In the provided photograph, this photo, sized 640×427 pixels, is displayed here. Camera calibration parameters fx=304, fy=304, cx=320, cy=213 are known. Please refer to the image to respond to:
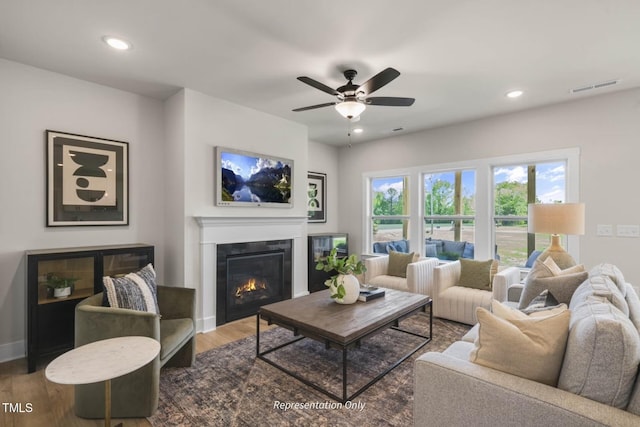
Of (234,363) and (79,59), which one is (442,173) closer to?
(234,363)

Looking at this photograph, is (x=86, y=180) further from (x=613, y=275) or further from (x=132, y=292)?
(x=613, y=275)

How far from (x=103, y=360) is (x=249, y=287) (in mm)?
2358

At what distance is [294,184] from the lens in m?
4.50

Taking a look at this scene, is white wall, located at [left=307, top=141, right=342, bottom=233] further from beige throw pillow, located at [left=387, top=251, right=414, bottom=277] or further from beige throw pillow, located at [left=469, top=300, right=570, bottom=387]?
beige throw pillow, located at [left=469, top=300, right=570, bottom=387]

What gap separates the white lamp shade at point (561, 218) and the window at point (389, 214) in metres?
2.24

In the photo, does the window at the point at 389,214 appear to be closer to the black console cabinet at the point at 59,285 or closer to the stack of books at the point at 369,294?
the stack of books at the point at 369,294

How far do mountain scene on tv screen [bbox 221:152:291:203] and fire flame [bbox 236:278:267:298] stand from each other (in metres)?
1.05

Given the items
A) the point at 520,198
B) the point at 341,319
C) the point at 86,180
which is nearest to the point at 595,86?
the point at 520,198

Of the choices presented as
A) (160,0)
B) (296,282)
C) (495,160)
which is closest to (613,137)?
(495,160)

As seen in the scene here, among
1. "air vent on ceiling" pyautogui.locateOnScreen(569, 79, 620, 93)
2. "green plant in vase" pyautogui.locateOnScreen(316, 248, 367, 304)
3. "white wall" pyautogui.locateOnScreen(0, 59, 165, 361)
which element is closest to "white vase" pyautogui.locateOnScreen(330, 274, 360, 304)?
"green plant in vase" pyautogui.locateOnScreen(316, 248, 367, 304)

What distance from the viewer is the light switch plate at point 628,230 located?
10.5 feet

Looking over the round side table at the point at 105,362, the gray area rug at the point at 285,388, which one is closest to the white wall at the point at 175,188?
the gray area rug at the point at 285,388

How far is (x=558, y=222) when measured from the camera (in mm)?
2963

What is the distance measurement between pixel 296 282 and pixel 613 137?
418 cm
